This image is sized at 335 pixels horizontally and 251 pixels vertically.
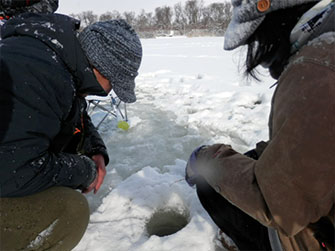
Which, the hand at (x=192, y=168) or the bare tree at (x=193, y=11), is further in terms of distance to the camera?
the bare tree at (x=193, y=11)

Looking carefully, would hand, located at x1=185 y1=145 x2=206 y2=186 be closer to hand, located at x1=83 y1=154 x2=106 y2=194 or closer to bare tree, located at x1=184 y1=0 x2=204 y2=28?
hand, located at x1=83 y1=154 x2=106 y2=194

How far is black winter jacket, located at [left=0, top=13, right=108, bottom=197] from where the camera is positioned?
94 centimetres

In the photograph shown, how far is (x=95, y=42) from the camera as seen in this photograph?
1161 mm

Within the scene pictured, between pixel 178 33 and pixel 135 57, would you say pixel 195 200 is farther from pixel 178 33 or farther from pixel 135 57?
pixel 178 33

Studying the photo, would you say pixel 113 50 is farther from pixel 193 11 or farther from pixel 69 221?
pixel 193 11

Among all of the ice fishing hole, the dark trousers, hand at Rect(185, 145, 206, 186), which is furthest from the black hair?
the ice fishing hole

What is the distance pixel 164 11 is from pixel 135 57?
57.4m

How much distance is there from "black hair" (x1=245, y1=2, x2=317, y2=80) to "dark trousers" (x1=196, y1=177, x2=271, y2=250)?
2.50 ft

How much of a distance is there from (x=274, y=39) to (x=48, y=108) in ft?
3.05

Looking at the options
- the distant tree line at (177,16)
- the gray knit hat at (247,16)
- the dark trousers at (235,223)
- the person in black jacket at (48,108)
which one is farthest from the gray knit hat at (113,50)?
the distant tree line at (177,16)

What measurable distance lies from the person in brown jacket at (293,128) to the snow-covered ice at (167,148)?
0.29 meters

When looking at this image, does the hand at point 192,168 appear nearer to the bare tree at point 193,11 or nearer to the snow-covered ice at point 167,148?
the snow-covered ice at point 167,148

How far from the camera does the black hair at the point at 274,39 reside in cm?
84

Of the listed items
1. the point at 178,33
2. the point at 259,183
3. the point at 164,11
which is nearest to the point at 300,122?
the point at 259,183
